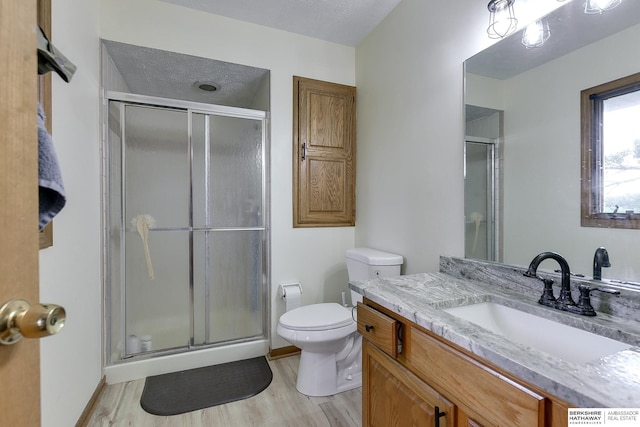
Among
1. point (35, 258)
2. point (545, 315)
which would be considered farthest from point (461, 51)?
point (35, 258)

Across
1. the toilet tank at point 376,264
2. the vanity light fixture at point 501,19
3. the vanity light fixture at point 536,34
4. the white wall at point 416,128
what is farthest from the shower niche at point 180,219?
the vanity light fixture at point 536,34

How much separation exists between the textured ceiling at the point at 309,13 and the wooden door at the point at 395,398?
7.04 feet

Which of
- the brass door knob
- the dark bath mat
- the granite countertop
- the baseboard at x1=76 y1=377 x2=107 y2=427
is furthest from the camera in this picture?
the dark bath mat

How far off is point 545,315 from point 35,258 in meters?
1.35

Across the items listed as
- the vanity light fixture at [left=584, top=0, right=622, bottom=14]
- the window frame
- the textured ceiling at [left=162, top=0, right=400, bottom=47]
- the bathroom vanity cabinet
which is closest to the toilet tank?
the bathroom vanity cabinet

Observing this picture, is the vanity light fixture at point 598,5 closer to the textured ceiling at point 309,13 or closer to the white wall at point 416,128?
the white wall at point 416,128

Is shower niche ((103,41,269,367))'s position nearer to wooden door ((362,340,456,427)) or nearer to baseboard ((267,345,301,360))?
baseboard ((267,345,301,360))

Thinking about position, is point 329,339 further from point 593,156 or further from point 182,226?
point 593,156

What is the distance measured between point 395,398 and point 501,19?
1652mm

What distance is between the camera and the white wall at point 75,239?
1.24 meters

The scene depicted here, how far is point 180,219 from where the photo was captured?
2176 millimetres

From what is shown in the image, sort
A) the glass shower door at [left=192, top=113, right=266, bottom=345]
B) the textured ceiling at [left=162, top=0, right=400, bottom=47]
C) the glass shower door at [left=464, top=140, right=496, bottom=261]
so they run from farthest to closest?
the glass shower door at [left=192, top=113, right=266, bottom=345] → the textured ceiling at [left=162, top=0, right=400, bottom=47] → the glass shower door at [left=464, top=140, right=496, bottom=261]

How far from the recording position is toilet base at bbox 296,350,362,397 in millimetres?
1812

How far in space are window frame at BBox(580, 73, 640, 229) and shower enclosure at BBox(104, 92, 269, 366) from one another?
1898 mm
